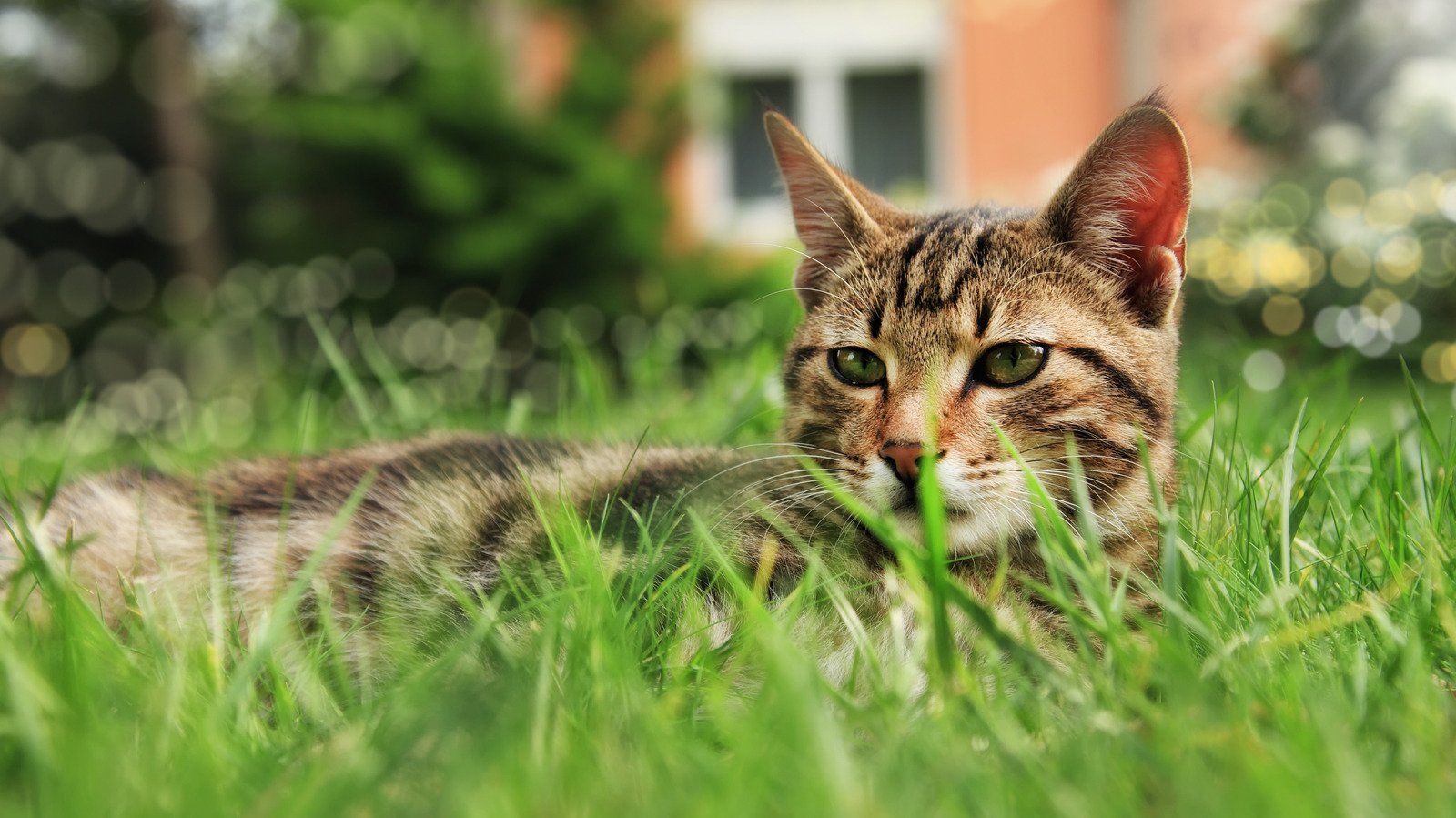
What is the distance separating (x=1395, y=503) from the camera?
1.35 meters

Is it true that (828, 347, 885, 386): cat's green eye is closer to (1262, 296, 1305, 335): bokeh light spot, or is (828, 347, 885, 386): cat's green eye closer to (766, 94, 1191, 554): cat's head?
(766, 94, 1191, 554): cat's head

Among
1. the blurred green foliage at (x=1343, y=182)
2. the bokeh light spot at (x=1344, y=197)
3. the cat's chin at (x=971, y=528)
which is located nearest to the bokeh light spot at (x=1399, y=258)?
the blurred green foliage at (x=1343, y=182)

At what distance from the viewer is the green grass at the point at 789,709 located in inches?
29.5

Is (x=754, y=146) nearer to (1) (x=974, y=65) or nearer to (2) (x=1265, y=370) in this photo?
(1) (x=974, y=65)

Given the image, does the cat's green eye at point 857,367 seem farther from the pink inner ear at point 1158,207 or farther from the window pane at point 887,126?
the window pane at point 887,126

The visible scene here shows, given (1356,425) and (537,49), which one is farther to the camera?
(537,49)

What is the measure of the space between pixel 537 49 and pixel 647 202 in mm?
2055

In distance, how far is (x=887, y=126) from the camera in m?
7.70

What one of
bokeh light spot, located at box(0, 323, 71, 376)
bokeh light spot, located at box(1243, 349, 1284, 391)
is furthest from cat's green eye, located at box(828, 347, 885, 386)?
bokeh light spot, located at box(0, 323, 71, 376)

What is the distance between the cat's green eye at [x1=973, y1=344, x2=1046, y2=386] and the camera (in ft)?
4.56

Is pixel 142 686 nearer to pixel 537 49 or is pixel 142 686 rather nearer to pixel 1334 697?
pixel 1334 697

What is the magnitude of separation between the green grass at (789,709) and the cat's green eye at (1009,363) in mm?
316

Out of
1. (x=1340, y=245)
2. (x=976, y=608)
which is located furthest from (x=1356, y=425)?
(x=1340, y=245)

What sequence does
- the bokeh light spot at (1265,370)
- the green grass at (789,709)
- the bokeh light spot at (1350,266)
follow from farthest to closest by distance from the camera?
the bokeh light spot at (1350,266)
the bokeh light spot at (1265,370)
the green grass at (789,709)
